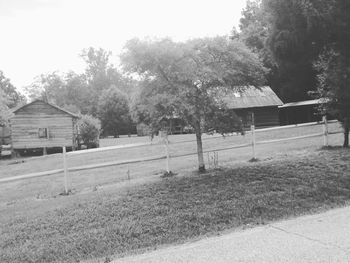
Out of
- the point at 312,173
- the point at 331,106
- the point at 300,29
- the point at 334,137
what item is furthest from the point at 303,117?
the point at 312,173

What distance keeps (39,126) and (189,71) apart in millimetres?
26257

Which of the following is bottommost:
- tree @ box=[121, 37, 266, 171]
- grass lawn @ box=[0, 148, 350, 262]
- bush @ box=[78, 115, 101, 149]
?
grass lawn @ box=[0, 148, 350, 262]

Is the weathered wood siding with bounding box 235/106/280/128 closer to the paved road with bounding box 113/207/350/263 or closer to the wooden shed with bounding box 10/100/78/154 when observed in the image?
the wooden shed with bounding box 10/100/78/154

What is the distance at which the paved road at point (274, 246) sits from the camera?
5.38 m

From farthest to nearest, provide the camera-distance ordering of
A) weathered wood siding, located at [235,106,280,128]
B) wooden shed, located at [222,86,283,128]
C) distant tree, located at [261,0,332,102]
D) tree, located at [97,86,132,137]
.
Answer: tree, located at [97,86,132,137] < weathered wood siding, located at [235,106,280,128] < wooden shed, located at [222,86,283,128] < distant tree, located at [261,0,332,102]

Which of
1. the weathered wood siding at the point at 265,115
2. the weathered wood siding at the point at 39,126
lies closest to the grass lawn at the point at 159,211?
the weathered wood siding at the point at 39,126

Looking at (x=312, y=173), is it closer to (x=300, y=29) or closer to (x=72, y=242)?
(x=300, y=29)

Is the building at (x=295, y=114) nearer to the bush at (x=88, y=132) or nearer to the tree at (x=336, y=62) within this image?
the bush at (x=88, y=132)

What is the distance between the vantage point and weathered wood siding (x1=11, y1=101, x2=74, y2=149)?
33312mm

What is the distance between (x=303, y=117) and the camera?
145ft

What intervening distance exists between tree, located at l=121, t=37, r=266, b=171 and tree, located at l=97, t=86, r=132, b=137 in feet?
149

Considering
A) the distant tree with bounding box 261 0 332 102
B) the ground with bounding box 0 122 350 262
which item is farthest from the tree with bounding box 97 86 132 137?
the ground with bounding box 0 122 350 262

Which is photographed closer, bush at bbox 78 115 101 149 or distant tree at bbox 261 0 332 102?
distant tree at bbox 261 0 332 102

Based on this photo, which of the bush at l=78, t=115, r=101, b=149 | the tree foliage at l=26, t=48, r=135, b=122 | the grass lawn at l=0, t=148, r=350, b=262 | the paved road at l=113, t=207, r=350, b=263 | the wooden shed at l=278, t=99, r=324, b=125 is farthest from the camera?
the tree foliage at l=26, t=48, r=135, b=122
